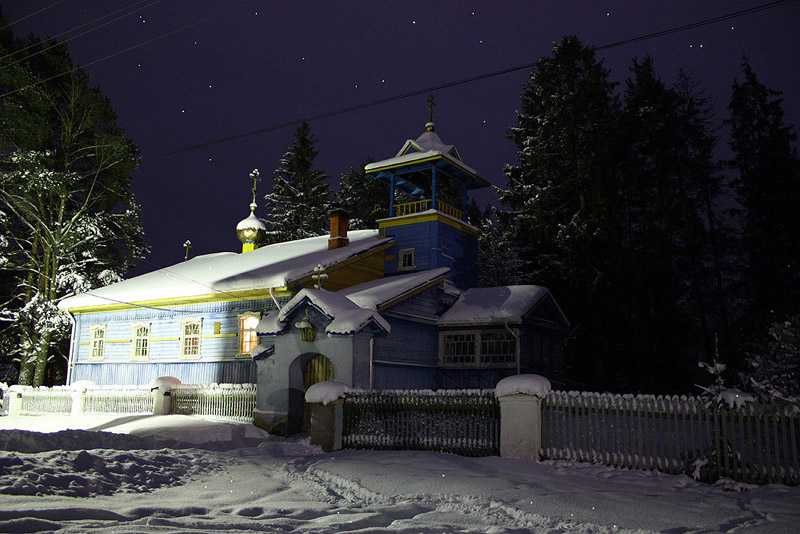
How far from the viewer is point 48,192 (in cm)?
2752

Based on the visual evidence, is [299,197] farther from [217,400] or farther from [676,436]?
[676,436]

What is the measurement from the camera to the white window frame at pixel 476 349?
846 inches

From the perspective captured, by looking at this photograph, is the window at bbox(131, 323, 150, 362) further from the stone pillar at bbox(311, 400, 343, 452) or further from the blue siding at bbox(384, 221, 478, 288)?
the stone pillar at bbox(311, 400, 343, 452)

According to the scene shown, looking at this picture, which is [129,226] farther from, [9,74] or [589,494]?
[589,494]

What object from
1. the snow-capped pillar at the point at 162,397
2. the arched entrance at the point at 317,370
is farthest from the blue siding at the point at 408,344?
the snow-capped pillar at the point at 162,397

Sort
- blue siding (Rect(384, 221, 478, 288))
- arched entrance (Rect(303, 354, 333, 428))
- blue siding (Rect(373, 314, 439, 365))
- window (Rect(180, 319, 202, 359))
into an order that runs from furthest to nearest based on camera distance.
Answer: blue siding (Rect(384, 221, 478, 288)) → window (Rect(180, 319, 202, 359)) → blue siding (Rect(373, 314, 439, 365)) → arched entrance (Rect(303, 354, 333, 428))

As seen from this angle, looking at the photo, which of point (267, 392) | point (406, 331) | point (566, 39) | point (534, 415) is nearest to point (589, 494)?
point (534, 415)

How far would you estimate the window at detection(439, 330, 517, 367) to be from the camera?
21.5 meters

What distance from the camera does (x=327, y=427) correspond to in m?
13.5

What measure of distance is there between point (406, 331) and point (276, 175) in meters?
32.6

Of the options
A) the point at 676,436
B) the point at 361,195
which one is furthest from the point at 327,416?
the point at 361,195

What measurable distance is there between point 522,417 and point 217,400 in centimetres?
1015

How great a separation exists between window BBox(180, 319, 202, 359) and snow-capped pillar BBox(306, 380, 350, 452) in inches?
431

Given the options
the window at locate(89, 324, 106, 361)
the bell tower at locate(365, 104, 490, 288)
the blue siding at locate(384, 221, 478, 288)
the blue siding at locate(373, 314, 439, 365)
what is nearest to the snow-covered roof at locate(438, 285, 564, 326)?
the blue siding at locate(373, 314, 439, 365)
